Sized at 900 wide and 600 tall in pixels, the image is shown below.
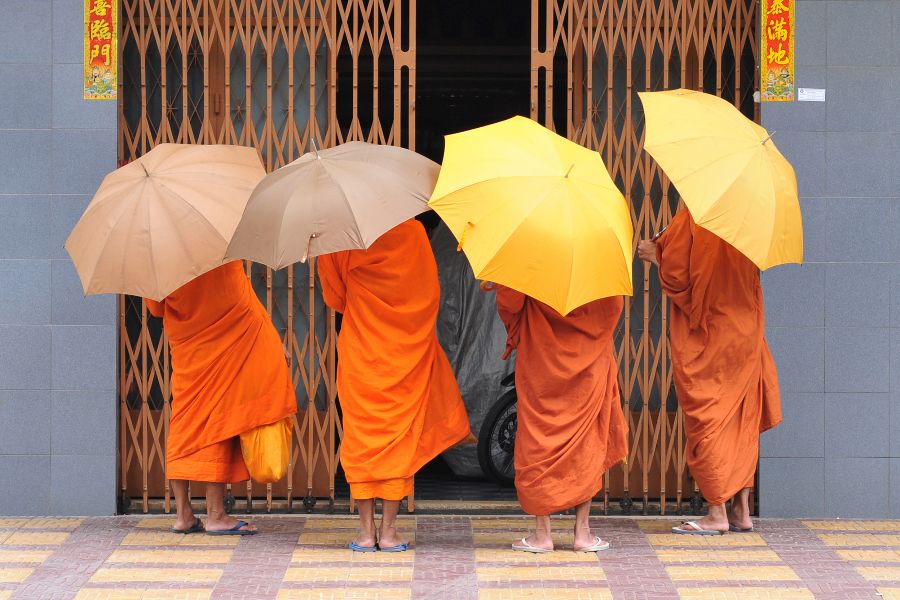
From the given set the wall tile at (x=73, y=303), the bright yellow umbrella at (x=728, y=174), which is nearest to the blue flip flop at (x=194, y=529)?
the wall tile at (x=73, y=303)

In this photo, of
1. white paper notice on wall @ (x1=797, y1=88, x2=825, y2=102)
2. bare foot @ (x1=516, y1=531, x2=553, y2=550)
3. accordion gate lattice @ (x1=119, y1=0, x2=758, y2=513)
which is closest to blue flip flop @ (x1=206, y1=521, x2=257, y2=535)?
accordion gate lattice @ (x1=119, y1=0, x2=758, y2=513)

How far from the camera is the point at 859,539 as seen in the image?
257 inches

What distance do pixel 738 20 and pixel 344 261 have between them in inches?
111

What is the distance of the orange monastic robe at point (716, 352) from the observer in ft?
20.9

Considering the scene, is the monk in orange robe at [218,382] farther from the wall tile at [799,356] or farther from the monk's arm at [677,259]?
the wall tile at [799,356]

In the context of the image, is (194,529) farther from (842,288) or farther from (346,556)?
(842,288)

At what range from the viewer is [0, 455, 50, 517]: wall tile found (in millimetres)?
6984

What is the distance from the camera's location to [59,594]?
5.42 metres

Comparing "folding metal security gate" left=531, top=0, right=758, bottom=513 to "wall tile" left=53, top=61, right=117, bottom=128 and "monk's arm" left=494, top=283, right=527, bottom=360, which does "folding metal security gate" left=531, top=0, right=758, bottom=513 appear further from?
"wall tile" left=53, top=61, right=117, bottom=128

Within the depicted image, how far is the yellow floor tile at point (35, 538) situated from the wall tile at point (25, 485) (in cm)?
39

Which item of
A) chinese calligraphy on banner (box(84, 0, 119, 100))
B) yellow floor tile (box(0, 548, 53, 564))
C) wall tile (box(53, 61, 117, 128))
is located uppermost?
chinese calligraphy on banner (box(84, 0, 119, 100))

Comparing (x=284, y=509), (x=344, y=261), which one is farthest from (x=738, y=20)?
(x=284, y=509)

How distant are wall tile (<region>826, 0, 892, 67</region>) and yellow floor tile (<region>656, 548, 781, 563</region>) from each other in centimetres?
282

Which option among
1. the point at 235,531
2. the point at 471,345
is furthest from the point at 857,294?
the point at 235,531
